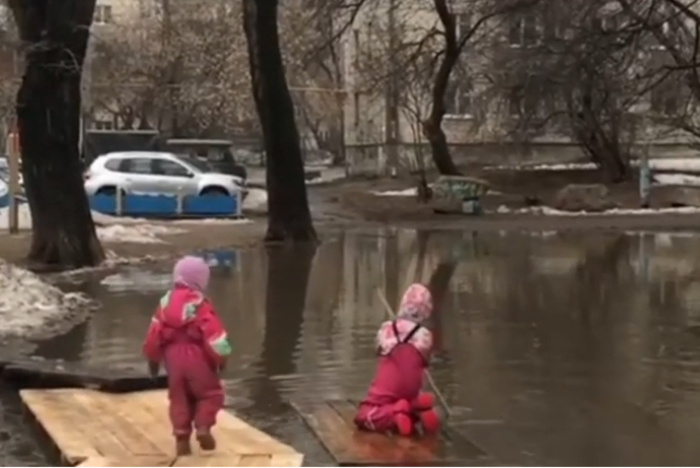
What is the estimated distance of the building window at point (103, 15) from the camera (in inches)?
2542

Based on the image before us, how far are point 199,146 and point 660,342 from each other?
1307 inches

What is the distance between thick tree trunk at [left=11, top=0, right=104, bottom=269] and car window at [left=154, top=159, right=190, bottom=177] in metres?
15.7

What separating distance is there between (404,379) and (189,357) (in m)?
1.52

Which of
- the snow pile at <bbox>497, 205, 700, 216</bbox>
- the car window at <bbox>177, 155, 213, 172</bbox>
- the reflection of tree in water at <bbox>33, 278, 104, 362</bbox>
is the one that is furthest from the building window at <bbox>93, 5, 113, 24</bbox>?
the reflection of tree in water at <bbox>33, 278, 104, 362</bbox>

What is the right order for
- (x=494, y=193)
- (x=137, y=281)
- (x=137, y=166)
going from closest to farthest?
1. (x=137, y=281)
2. (x=137, y=166)
3. (x=494, y=193)

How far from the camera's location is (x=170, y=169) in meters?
37.0

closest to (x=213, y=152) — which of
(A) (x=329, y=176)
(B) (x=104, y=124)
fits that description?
(A) (x=329, y=176)

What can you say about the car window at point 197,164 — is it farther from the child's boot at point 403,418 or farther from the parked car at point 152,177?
the child's boot at point 403,418

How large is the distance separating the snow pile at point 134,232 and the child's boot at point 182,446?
1871 cm

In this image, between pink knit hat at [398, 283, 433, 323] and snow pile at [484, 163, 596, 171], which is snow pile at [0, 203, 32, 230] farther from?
pink knit hat at [398, 283, 433, 323]

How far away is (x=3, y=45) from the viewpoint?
19.8 meters

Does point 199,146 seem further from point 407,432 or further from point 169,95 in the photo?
point 407,432

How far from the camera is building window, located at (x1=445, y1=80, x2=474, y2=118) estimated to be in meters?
48.2

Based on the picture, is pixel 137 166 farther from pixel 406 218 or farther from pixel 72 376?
pixel 72 376
